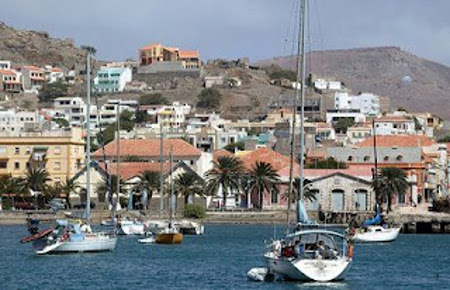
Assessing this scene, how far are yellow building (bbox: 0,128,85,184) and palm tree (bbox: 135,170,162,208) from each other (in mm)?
10102

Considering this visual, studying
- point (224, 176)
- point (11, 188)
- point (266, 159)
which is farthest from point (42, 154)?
point (266, 159)

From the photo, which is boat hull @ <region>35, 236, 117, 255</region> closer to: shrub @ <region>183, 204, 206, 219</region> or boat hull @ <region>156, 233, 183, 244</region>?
boat hull @ <region>156, 233, 183, 244</region>

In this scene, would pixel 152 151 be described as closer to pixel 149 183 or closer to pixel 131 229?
pixel 149 183

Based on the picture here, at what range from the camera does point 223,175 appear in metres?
126

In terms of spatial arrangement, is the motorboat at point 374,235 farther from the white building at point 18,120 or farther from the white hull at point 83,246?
the white building at point 18,120

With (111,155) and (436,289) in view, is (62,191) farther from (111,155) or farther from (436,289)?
(436,289)

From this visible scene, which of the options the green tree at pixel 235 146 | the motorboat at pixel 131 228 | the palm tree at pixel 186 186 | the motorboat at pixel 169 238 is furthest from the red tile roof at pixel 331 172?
the motorboat at pixel 169 238

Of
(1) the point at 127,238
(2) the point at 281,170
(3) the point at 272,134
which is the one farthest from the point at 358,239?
(3) the point at 272,134

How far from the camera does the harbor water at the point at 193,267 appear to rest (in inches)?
2291

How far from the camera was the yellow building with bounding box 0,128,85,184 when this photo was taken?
134m

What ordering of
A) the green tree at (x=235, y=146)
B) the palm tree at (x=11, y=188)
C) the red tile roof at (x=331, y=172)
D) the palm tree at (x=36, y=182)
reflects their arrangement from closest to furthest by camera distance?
1. the palm tree at (x=36, y=182)
2. the palm tree at (x=11, y=188)
3. the red tile roof at (x=331, y=172)
4. the green tree at (x=235, y=146)

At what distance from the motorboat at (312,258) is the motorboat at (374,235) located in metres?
38.4

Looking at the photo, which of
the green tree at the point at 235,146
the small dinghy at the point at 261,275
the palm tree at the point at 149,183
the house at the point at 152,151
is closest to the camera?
the small dinghy at the point at 261,275

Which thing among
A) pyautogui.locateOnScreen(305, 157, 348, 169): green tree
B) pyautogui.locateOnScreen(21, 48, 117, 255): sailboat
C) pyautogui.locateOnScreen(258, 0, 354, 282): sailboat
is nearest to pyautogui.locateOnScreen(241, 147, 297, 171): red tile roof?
pyautogui.locateOnScreen(305, 157, 348, 169): green tree
